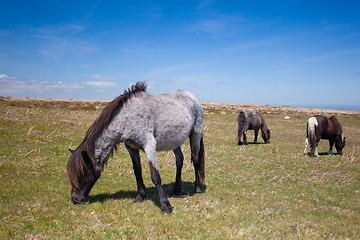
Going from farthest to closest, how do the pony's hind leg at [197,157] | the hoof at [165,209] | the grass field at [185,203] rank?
the pony's hind leg at [197,157] < the hoof at [165,209] < the grass field at [185,203]

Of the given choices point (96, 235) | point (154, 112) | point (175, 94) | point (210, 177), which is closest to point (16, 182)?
point (96, 235)

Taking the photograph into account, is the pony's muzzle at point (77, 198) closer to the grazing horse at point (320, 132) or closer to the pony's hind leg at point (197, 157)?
the pony's hind leg at point (197, 157)

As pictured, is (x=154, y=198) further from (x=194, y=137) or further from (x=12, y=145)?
(x=12, y=145)

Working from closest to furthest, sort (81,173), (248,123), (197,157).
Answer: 1. (81,173)
2. (197,157)
3. (248,123)

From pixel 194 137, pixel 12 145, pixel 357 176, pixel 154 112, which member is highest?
pixel 154 112

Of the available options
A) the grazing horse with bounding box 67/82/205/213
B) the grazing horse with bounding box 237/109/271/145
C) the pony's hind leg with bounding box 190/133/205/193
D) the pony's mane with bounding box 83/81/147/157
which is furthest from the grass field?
the grazing horse with bounding box 237/109/271/145

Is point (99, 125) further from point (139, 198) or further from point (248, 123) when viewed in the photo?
point (248, 123)

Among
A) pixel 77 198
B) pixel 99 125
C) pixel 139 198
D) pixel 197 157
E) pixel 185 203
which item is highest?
pixel 99 125

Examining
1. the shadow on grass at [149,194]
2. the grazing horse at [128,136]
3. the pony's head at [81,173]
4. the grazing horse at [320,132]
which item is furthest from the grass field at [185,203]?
the grazing horse at [320,132]

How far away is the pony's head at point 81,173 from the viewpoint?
7.00 meters

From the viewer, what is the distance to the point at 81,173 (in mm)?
7117

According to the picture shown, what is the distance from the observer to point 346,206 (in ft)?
28.8

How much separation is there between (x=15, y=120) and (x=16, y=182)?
1406 cm

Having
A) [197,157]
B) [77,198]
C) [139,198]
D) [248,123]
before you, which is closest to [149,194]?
[139,198]
